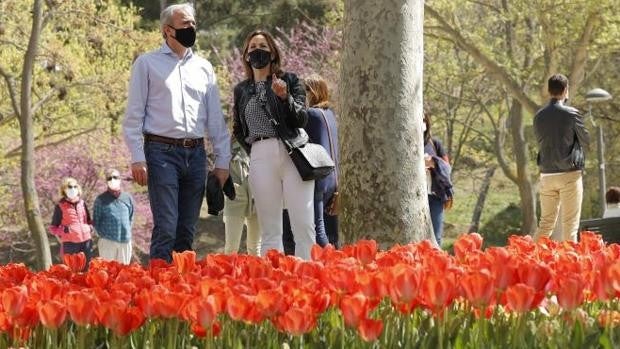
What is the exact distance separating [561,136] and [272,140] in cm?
454

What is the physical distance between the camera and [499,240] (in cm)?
3725

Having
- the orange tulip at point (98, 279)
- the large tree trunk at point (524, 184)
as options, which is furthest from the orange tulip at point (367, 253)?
the large tree trunk at point (524, 184)

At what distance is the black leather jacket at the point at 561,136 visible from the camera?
11.0 meters

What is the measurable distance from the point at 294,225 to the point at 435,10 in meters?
18.8

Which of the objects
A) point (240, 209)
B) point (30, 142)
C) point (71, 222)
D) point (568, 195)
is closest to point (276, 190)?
point (240, 209)

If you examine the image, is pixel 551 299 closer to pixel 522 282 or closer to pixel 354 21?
pixel 522 282

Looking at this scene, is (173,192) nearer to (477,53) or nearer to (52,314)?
(52,314)

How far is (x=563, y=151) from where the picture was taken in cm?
1104

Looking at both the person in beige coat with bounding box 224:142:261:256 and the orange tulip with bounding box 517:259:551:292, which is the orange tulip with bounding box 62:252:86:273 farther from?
the person in beige coat with bounding box 224:142:261:256

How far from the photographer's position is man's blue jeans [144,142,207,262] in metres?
6.74

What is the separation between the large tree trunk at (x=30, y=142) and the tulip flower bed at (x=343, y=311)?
1670cm

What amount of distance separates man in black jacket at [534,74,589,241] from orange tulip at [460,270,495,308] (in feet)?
24.8

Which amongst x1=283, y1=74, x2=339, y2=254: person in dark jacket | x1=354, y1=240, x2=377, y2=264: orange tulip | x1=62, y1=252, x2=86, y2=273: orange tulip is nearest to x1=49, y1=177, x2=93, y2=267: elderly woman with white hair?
x1=283, y1=74, x2=339, y2=254: person in dark jacket

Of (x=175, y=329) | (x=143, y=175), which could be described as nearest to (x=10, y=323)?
(x=175, y=329)
